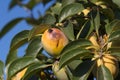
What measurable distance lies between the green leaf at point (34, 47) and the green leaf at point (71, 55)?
0.81 ft

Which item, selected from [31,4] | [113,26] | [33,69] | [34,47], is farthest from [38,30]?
[31,4]

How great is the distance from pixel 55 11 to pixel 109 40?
0.42 meters

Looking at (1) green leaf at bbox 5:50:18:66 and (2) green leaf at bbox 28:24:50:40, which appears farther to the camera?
(1) green leaf at bbox 5:50:18:66

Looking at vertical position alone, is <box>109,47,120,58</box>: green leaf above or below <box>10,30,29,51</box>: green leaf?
below

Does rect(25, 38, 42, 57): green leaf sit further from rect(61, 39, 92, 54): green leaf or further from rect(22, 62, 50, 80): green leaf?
rect(61, 39, 92, 54): green leaf

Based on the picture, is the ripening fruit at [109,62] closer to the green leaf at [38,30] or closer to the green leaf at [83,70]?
the green leaf at [83,70]

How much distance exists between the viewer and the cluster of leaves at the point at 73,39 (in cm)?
140

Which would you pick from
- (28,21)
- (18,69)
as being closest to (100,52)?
(18,69)

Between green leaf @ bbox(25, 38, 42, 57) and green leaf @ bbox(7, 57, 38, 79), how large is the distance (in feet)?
0.16

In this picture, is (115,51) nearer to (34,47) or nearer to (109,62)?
(109,62)

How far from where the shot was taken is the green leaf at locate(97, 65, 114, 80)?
4.52 ft

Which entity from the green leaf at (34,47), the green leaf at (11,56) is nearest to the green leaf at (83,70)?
the green leaf at (34,47)

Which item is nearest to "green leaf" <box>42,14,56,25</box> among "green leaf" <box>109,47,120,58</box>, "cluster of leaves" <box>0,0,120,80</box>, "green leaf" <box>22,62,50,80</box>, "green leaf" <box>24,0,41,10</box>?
"cluster of leaves" <box>0,0,120,80</box>

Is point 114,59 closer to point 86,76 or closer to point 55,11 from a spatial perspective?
point 86,76
